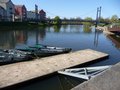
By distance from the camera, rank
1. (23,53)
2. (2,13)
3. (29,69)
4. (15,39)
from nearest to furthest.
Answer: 1. (29,69)
2. (23,53)
3. (15,39)
4. (2,13)

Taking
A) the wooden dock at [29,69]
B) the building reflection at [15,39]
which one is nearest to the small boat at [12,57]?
the wooden dock at [29,69]

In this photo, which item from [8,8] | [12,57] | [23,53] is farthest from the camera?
[8,8]

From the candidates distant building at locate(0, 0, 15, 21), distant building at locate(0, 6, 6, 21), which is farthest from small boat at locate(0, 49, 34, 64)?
distant building at locate(0, 0, 15, 21)

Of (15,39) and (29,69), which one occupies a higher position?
(15,39)

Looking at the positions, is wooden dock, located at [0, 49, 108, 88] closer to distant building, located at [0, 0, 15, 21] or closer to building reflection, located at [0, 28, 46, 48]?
building reflection, located at [0, 28, 46, 48]

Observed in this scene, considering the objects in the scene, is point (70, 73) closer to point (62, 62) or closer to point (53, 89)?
point (53, 89)

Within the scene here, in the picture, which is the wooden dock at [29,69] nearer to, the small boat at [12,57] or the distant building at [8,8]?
the small boat at [12,57]

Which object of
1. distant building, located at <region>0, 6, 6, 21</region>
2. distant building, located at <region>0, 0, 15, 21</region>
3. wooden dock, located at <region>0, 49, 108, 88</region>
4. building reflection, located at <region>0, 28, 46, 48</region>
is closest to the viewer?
wooden dock, located at <region>0, 49, 108, 88</region>

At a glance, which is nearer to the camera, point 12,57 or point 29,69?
point 29,69

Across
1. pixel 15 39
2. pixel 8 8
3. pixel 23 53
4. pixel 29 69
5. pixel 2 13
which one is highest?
pixel 8 8

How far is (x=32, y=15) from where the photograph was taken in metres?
153

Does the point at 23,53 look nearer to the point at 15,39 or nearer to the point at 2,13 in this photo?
the point at 15,39

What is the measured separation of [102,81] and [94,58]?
1635 centimetres

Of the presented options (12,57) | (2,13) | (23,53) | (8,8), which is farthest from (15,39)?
(8,8)
